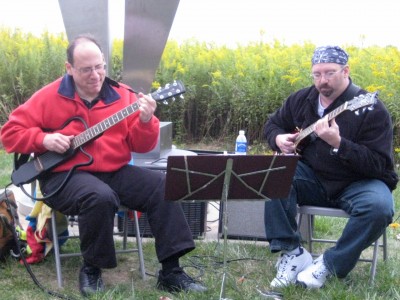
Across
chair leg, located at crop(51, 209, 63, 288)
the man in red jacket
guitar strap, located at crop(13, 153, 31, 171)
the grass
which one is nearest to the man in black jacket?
the grass

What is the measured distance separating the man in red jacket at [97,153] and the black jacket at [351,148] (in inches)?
35.4

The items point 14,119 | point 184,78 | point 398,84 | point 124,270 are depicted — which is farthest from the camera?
point 184,78

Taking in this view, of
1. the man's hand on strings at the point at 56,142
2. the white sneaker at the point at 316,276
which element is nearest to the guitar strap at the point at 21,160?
the man's hand on strings at the point at 56,142

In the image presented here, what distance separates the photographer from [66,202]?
3.91 m

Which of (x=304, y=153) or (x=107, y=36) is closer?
(x=304, y=153)

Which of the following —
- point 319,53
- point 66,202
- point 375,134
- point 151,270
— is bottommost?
point 151,270

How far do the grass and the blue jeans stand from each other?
0.19 metres

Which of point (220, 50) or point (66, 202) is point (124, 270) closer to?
point (66, 202)

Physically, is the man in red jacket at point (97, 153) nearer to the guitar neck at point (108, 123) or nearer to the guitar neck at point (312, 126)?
the guitar neck at point (108, 123)

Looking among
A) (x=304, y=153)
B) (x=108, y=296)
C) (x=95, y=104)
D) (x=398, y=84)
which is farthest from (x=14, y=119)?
(x=398, y=84)

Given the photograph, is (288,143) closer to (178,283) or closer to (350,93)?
(350,93)

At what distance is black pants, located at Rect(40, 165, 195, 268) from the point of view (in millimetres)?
3838

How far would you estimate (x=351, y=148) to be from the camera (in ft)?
12.7

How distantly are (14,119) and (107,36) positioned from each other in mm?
1938
